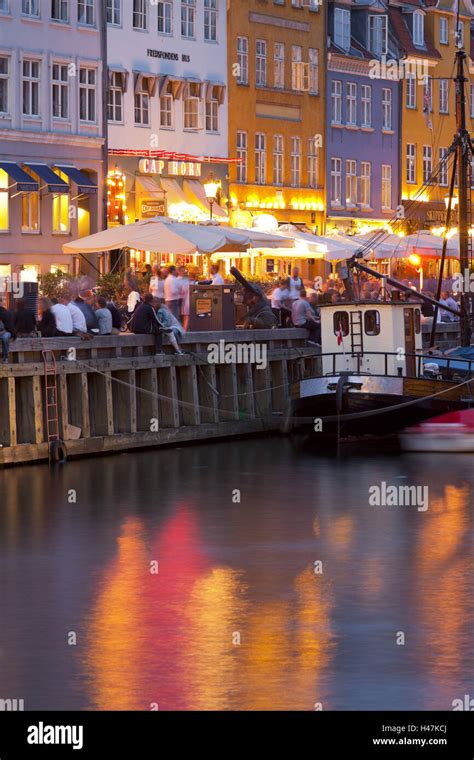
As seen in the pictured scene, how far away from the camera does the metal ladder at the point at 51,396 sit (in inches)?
1361

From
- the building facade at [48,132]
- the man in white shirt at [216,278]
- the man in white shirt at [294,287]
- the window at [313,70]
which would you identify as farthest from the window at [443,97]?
the man in white shirt at [216,278]

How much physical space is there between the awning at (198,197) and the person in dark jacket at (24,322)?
2779 centimetres

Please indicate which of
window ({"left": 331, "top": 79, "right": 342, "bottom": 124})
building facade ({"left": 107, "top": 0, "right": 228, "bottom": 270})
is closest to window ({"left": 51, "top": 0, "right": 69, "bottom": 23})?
building facade ({"left": 107, "top": 0, "right": 228, "bottom": 270})

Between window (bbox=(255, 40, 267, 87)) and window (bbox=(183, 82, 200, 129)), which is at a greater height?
window (bbox=(255, 40, 267, 87))

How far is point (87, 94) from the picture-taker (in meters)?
60.1

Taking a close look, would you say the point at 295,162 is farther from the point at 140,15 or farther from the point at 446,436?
the point at 446,436

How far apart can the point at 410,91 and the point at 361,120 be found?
16.6 ft

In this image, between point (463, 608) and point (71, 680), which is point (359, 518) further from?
point (71, 680)

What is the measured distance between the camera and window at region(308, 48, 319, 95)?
73.2 metres

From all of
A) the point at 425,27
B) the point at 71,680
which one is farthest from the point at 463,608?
the point at 425,27

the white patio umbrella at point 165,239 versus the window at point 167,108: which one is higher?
the window at point 167,108

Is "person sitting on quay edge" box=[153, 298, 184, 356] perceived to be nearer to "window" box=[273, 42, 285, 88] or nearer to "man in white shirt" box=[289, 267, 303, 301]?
"man in white shirt" box=[289, 267, 303, 301]

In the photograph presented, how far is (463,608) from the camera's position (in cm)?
2114

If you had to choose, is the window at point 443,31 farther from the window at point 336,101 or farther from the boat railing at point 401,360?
the boat railing at point 401,360
